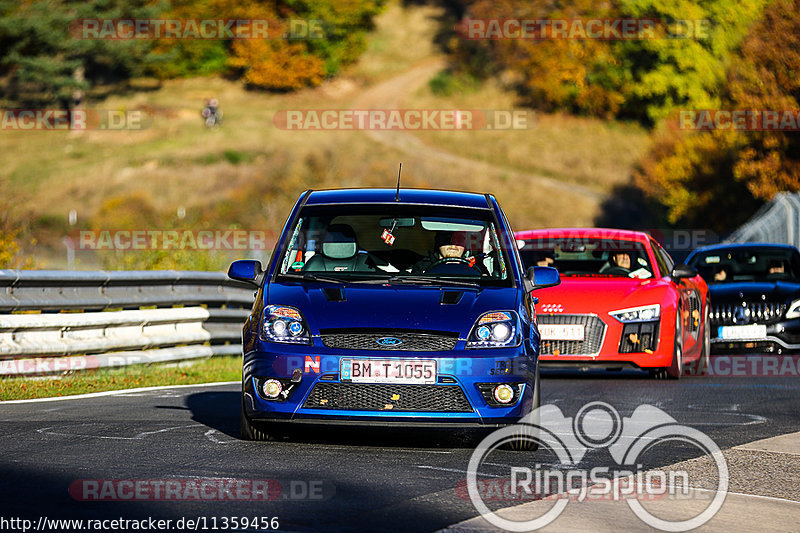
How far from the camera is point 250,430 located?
27.0ft

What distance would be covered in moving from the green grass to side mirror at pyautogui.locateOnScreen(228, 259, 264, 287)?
3.23 metres

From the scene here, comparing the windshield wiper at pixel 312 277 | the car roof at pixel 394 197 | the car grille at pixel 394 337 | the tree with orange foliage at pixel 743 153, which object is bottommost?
the car grille at pixel 394 337

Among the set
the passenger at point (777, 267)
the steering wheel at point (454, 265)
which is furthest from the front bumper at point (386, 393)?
the passenger at point (777, 267)

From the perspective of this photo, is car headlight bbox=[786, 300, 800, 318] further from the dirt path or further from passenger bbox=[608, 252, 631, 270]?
the dirt path

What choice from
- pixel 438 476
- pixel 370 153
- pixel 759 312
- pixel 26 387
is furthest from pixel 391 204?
pixel 370 153

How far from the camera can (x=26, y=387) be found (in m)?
11.8

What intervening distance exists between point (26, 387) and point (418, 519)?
6871 mm

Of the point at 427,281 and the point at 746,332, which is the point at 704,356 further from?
the point at 427,281

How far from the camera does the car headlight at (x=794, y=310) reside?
16.6 m

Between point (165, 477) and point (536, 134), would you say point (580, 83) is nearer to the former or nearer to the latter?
point (536, 134)

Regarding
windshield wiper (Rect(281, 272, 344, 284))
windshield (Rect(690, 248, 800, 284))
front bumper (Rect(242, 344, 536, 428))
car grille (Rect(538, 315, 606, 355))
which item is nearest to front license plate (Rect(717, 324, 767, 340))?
windshield (Rect(690, 248, 800, 284))

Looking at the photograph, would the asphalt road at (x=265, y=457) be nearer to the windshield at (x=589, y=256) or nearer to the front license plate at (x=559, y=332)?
the front license plate at (x=559, y=332)

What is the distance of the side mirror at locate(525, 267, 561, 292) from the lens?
9.13 metres

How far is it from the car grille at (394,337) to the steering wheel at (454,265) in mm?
1050
